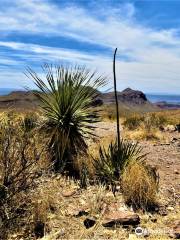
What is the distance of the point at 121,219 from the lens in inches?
262

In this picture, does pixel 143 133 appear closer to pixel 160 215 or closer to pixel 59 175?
pixel 59 175

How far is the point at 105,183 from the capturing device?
8477 mm

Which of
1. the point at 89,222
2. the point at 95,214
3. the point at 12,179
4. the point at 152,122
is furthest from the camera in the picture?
the point at 152,122

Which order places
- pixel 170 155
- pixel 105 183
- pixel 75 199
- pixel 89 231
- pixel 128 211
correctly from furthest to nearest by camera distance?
pixel 170 155 → pixel 105 183 → pixel 75 199 → pixel 128 211 → pixel 89 231

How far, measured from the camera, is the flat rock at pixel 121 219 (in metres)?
6.60

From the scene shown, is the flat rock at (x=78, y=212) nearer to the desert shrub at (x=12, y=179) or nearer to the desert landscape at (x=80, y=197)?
the desert landscape at (x=80, y=197)

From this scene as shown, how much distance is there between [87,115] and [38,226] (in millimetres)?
3723

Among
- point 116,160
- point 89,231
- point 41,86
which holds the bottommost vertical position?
point 89,231

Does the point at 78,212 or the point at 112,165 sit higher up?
the point at 112,165

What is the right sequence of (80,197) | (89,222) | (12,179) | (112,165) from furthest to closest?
(112,165) → (80,197) → (12,179) → (89,222)

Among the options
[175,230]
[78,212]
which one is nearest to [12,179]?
[78,212]

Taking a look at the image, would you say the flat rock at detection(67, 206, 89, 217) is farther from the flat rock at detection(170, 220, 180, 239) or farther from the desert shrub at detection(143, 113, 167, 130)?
the desert shrub at detection(143, 113, 167, 130)

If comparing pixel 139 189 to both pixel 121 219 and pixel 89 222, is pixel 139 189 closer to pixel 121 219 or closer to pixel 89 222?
pixel 121 219

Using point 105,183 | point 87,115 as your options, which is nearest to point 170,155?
point 87,115
